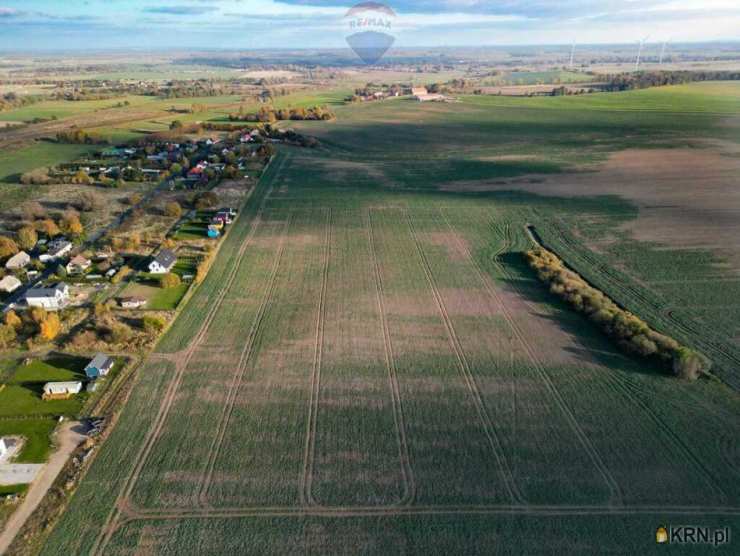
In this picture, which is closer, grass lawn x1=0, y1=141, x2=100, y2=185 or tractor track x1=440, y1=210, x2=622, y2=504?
tractor track x1=440, y1=210, x2=622, y2=504

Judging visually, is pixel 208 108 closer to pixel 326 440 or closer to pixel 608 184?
pixel 608 184

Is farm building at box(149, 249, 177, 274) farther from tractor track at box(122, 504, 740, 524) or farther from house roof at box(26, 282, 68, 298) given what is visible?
tractor track at box(122, 504, 740, 524)

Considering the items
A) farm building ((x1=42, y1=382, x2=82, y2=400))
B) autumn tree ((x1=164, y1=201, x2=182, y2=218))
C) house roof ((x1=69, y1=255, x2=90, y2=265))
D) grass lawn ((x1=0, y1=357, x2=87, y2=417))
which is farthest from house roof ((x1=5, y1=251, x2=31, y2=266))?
farm building ((x1=42, y1=382, x2=82, y2=400))

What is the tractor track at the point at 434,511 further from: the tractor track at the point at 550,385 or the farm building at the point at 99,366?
the farm building at the point at 99,366

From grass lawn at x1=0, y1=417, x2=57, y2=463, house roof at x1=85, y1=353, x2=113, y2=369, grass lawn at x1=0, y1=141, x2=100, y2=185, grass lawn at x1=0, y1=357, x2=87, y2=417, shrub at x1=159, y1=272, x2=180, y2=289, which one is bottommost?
grass lawn at x1=0, y1=417, x2=57, y2=463

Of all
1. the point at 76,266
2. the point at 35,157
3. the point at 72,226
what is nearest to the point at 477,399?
the point at 76,266

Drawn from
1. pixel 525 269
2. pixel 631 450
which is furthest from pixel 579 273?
pixel 631 450

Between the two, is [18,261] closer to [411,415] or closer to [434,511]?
[411,415]
